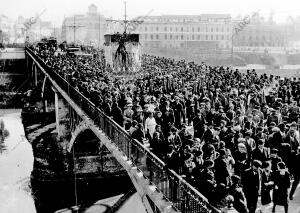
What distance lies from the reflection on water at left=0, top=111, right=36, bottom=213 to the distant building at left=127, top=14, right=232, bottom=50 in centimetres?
6051

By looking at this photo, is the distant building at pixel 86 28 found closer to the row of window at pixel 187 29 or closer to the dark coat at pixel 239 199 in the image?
the row of window at pixel 187 29

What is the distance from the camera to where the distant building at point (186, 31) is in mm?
104250

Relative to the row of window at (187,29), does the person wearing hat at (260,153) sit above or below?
below

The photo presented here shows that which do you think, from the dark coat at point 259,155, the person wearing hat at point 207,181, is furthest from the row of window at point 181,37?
the person wearing hat at point 207,181

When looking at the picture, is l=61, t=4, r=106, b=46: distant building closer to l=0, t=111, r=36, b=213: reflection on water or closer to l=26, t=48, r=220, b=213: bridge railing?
l=0, t=111, r=36, b=213: reflection on water

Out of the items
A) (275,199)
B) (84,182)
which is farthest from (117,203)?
(275,199)

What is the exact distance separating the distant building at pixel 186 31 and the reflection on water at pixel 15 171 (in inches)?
2382

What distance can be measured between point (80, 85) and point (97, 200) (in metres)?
10.2

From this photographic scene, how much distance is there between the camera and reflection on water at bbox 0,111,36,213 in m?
31.4

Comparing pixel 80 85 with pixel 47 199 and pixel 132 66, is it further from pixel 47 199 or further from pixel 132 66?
pixel 132 66

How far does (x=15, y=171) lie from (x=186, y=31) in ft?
254

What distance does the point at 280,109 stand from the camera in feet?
53.2

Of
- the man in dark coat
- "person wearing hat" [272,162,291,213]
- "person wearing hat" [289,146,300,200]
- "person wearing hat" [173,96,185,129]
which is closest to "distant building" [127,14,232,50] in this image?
"person wearing hat" [173,96,185,129]

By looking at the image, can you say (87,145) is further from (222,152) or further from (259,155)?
(222,152)
